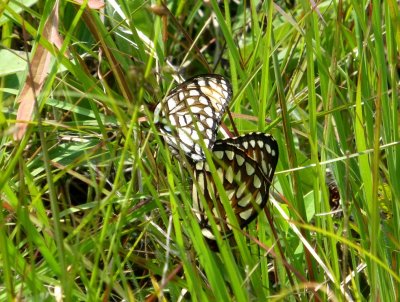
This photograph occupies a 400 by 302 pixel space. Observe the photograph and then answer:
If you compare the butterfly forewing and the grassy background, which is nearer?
the grassy background

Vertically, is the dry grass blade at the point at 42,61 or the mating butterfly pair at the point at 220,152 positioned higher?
the dry grass blade at the point at 42,61

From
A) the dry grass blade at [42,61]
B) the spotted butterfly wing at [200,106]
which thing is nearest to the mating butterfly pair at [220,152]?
the spotted butterfly wing at [200,106]

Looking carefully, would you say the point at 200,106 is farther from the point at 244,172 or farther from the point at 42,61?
the point at 42,61

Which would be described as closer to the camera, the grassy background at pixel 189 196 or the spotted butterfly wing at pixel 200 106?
the grassy background at pixel 189 196

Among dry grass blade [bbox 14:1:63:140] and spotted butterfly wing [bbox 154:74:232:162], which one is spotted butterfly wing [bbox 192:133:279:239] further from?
dry grass blade [bbox 14:1:63:140]

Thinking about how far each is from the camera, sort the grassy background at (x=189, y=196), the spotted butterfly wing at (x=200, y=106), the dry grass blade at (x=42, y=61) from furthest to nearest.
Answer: the spotted butterfly wing at (x=200, y=106) → the dry grass blade at (x=42, y=61) → the grassy background at (x=189, y=196)

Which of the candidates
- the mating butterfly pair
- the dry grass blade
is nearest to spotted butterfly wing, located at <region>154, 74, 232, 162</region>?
the mating butterfly pair

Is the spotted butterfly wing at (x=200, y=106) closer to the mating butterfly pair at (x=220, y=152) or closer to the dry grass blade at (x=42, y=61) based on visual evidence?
the mating butterfly pair at (x=220, y=152)

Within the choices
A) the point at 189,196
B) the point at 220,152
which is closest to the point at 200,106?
the point at 220,152
